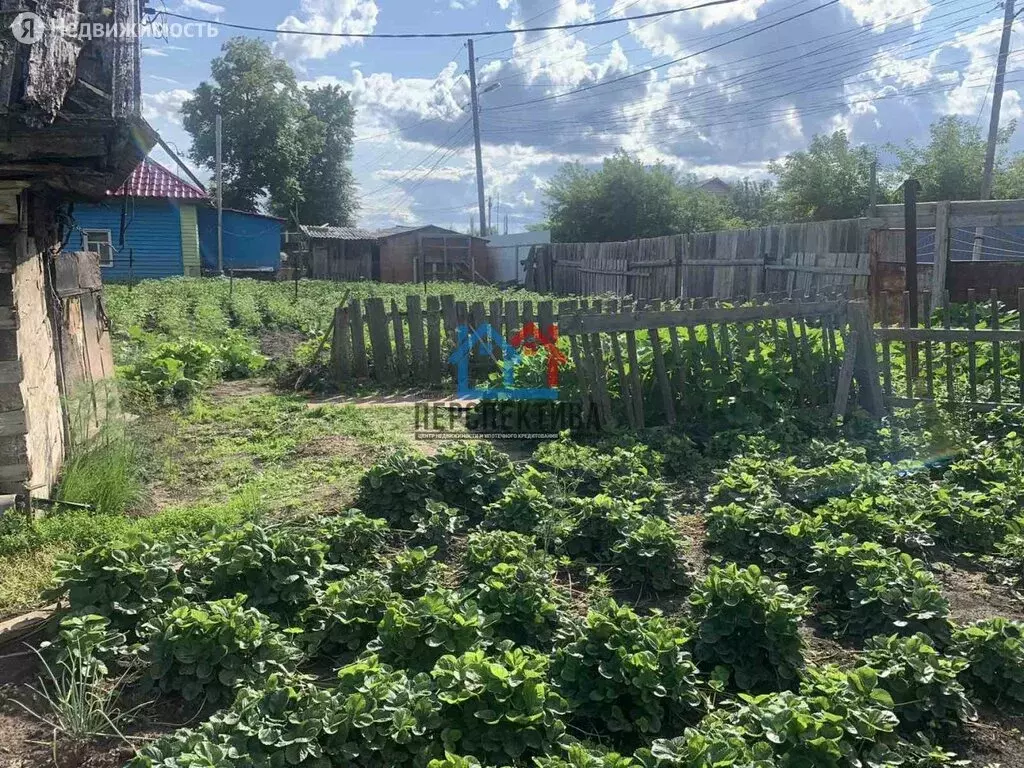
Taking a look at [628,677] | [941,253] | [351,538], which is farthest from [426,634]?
[941,253]

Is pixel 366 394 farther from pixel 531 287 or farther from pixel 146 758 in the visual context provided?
pixel 531 287

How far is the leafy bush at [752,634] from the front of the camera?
3.30 meters

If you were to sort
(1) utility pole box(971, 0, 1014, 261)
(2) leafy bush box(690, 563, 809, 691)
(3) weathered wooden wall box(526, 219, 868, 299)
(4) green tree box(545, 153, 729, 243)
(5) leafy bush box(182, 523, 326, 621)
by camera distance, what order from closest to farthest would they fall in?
1. (2) leafy bush box(690, 563, 809, 691)
2. (5) leafy bush box(182, 523, 326, 621)
3. (3) weathered wooden wall box(526, 219, 868, 299)
4. (1) utility pole box(971, 0, 1014, 261)
5. (4) green tree box(545, 153, 729, 243)

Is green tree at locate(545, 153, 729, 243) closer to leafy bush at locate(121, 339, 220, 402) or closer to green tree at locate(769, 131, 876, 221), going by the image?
green tree at locate(769, 131, 876, 221)

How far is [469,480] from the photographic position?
5.42m

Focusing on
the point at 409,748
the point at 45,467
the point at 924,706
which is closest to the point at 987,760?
the point at 924,706

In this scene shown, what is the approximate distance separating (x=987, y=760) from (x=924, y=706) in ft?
0.85

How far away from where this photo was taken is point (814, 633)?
3.80 meters

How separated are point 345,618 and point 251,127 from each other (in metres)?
48.2

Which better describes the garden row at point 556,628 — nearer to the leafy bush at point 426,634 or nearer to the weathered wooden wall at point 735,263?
the leafy bush at point 426,634

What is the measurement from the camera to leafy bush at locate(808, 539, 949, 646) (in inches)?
136

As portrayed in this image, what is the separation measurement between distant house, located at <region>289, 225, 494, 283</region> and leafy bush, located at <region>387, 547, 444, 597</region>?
110 ft

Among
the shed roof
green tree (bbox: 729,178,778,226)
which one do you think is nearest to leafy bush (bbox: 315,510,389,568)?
the shed roof

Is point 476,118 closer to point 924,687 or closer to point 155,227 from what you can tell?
point 155,227
